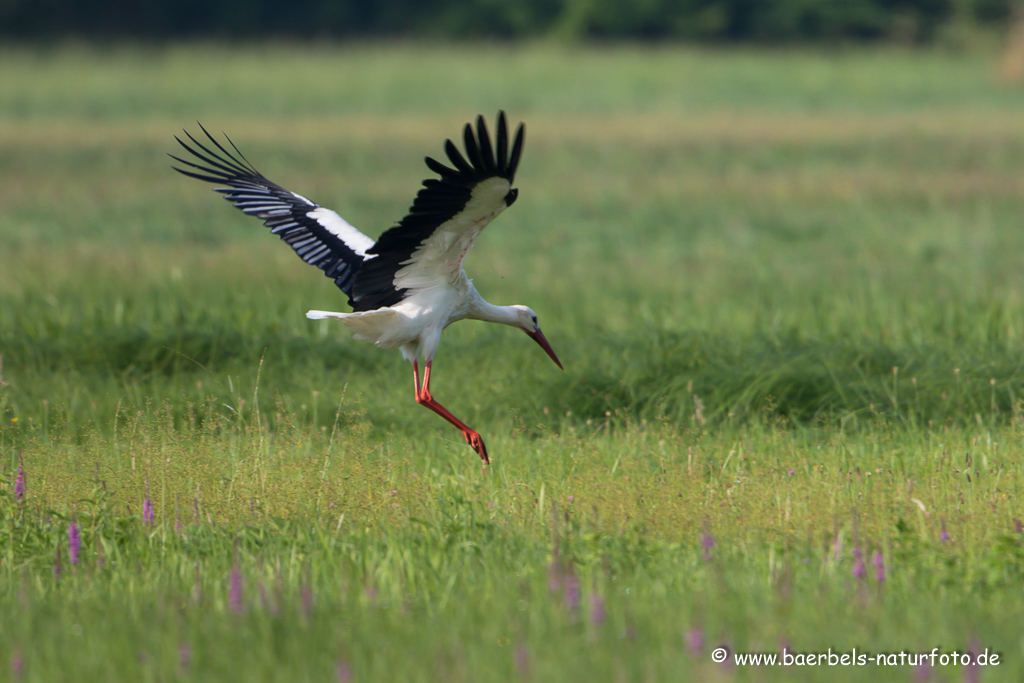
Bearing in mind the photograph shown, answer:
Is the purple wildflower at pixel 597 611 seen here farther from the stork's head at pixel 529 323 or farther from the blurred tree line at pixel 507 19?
the blurred tree line at pixel 507 19

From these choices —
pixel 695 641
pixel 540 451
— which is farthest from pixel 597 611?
pixel 540 451

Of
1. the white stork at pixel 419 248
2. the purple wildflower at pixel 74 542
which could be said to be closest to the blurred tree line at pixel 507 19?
the white stork at pixel 419 248

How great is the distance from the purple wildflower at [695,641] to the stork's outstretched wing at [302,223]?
3.53 meters

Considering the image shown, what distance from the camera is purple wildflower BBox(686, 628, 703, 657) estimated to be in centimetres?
285

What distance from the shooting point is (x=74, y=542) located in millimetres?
3893

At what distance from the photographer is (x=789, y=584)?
3.40 m

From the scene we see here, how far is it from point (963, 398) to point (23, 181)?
14.6 m

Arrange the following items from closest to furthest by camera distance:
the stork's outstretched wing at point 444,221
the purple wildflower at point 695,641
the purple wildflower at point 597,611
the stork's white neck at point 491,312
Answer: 1. the purple wildflower at point 695,641
2. the purple wildflower at point 597,611
3. the stork's outstretched wing at point 444,221
4. the stork's white neck at point 491,312

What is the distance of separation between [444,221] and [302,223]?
5.91 ft

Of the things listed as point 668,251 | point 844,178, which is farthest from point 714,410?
point 844,178

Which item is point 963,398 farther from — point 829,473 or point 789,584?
point 789,584

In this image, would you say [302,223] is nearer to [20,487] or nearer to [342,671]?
[20,487]

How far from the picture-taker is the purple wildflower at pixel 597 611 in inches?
124

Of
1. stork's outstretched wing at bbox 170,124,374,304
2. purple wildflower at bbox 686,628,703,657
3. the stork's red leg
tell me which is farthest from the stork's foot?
purple wildflower at bbox 686,628,703,657
